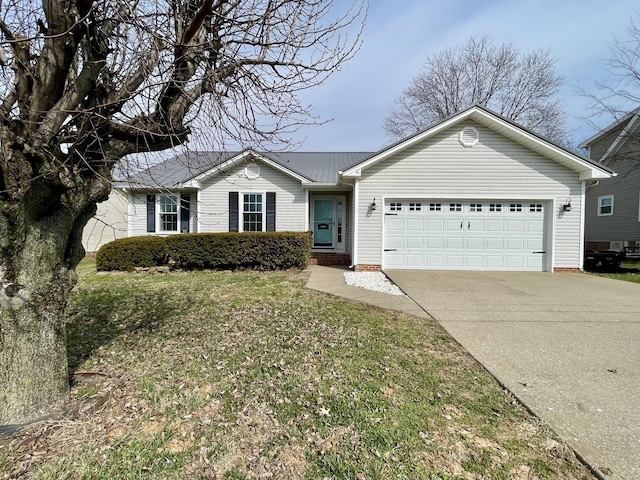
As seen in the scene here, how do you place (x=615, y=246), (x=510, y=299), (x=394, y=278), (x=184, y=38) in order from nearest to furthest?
(x=184, y=38)
(x=510, y=299)
(x=394, y=278)
(x=615, y=246)

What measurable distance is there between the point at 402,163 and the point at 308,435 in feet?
30.1

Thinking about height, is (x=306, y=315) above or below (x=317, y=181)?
below

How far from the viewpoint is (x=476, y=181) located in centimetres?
1005

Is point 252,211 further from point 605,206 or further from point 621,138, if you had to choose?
point 621,138

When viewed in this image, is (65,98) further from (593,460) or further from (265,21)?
(593,460)

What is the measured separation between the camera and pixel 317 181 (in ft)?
39.1

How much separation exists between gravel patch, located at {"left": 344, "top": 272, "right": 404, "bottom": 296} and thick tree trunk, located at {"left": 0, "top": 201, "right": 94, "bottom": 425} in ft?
19.2

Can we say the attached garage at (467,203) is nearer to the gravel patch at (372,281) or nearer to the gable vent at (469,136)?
the gable vent at (469,136)

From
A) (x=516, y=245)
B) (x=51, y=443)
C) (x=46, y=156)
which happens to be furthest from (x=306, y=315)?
(x=516, y=245)

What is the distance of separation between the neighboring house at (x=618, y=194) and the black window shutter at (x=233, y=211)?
15.1 metres

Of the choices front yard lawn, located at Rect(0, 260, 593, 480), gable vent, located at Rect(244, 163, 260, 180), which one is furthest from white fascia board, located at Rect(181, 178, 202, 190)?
front yard lawn, located at Rect(0, 260, 593, 480)

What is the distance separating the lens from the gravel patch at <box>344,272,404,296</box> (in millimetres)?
7488

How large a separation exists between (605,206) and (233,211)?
18.3m

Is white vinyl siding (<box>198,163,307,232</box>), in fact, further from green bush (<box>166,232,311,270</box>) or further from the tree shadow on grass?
the tree shadow on grass
